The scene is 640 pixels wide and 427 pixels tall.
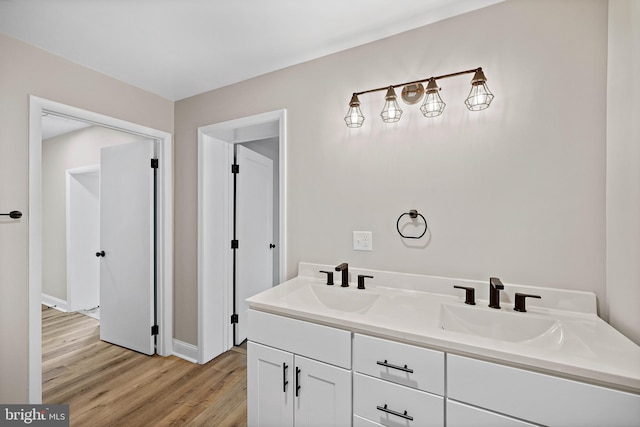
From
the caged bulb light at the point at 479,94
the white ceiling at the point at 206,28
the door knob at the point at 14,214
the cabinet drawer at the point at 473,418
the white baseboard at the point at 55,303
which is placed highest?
the white ceiling at the point at 206,28

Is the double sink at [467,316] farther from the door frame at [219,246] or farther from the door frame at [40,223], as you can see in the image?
the door frame at [40,223]

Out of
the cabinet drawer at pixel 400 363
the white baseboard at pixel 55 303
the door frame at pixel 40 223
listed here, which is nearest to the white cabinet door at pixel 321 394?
the cabinet drawer at pixel 400 363

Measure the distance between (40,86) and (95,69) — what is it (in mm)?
396

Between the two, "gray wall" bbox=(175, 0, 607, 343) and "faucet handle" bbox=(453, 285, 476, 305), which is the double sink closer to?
"faucet handle" bbox=(453, 285, 476, 305)

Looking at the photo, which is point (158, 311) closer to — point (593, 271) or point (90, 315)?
point (90, 315)

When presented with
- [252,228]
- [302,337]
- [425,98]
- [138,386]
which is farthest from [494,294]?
[138,386]

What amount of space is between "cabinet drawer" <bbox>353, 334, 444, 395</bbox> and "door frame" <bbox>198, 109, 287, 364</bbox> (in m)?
0.98

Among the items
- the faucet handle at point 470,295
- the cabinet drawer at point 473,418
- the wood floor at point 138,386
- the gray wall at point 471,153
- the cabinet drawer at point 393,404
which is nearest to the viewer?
the cabinet drawer at point 473,418

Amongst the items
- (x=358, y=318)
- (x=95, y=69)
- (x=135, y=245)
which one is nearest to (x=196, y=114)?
(x=95, y=69)

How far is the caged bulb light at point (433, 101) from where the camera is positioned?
143cm

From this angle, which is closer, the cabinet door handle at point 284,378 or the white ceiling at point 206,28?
the cabinet door handle at point 284,378

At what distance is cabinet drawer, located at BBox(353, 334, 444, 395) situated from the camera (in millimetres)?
1031

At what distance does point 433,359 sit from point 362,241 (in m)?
0.81

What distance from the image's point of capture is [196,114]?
247cm
